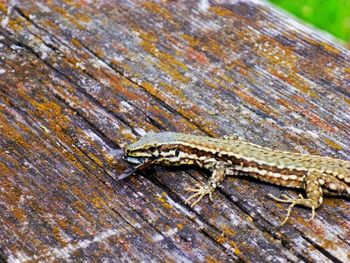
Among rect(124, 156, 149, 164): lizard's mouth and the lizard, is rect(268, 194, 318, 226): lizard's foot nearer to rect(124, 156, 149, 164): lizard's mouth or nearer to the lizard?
the lizard

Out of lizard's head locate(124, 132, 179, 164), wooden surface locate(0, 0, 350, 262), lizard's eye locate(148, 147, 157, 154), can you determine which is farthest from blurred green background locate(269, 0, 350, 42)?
lizard's eye locate(148, 147, 157, 154)

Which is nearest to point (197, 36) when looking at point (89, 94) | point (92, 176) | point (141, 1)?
point (141, 1)

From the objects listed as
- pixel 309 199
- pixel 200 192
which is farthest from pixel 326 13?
pixel 200 192

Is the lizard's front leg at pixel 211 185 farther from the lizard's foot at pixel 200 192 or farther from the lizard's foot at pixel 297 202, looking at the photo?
the lizard's foot at pixel 297 202

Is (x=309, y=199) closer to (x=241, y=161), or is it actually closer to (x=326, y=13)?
(x=241, y=161)

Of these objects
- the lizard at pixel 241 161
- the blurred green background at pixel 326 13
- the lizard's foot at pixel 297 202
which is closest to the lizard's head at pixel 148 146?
the lizard at pixel 241 161

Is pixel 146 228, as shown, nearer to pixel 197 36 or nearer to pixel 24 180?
pixel 24 180
